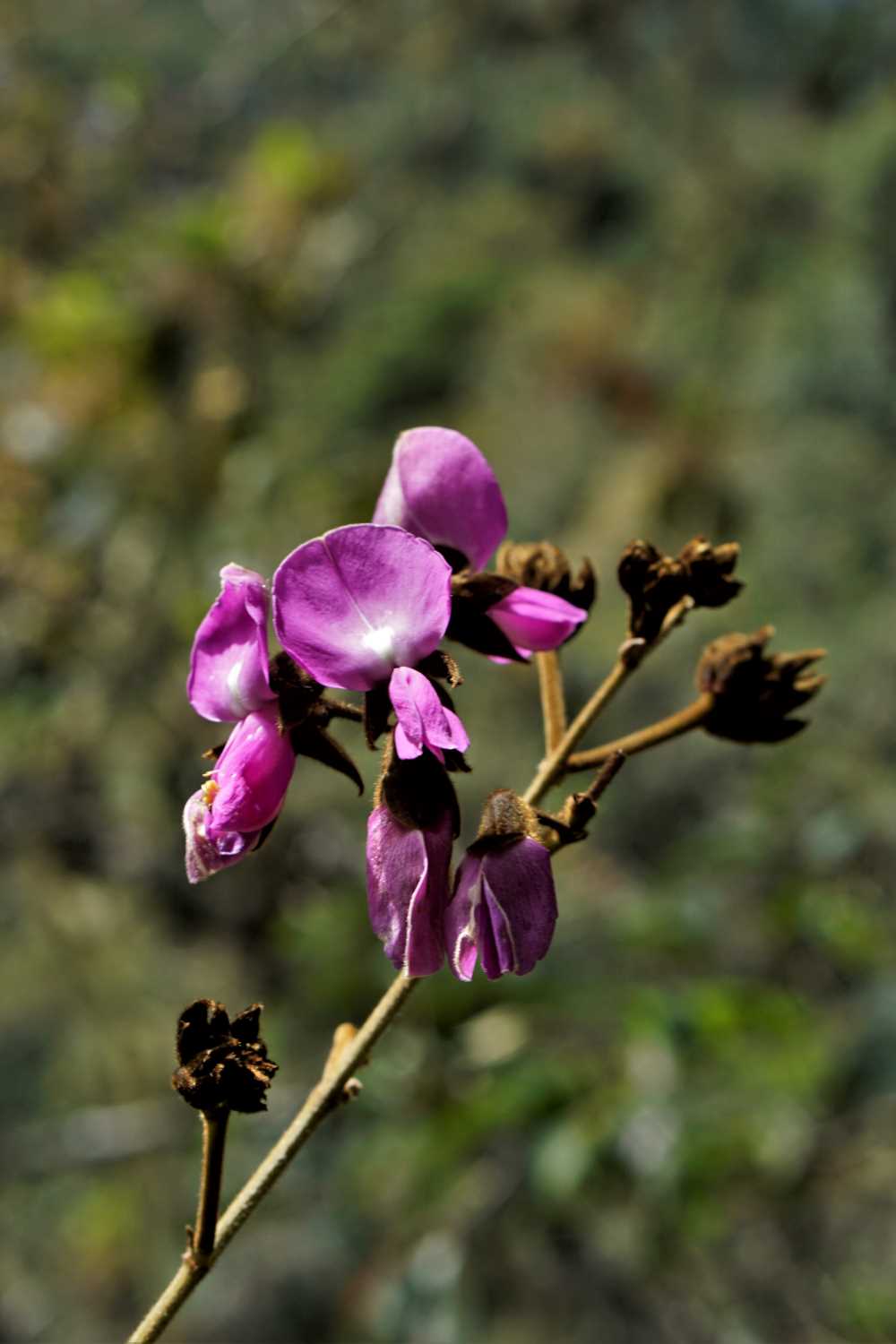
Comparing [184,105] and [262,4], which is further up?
[262,4]

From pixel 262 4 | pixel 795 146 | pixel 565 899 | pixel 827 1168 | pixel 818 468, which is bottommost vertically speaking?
pixel 827 1168

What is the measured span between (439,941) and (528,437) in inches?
146

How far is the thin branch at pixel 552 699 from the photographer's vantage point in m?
0.50

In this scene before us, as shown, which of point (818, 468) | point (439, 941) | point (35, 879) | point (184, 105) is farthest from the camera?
point (184, 105)

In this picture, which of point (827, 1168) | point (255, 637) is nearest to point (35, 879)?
point (827, 1168)

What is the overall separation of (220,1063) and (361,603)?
16 cm

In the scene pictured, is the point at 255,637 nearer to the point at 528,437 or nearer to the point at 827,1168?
the point at 827,1168

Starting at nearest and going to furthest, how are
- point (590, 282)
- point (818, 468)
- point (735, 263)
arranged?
point (818, 468) → point (735, 263) → point (590, 282)

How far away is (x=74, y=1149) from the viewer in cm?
180

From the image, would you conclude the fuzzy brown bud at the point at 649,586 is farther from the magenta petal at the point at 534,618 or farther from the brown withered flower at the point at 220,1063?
the brown withered flower at the point at 220,1063

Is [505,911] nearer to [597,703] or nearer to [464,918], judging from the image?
[464,918]

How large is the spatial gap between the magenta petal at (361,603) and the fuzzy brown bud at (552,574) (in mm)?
112

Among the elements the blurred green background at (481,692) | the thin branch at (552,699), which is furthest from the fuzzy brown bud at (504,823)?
the blurred green background at (481,692)

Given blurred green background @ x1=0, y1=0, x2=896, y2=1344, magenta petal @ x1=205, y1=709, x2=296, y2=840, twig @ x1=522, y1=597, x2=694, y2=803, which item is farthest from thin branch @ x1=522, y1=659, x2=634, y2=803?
blurred green background @ x1=0, y1=0, x2=896, y2=1344
